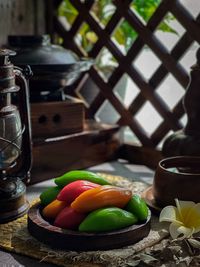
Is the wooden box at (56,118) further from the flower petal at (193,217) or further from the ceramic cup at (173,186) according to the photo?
the flower petal at (193,217)

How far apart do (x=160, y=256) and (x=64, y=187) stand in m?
0.20

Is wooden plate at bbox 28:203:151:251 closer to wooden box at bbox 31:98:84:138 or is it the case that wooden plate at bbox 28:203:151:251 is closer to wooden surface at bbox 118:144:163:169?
wooden box at bbox 31:98:84:138

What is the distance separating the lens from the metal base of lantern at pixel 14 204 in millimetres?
986

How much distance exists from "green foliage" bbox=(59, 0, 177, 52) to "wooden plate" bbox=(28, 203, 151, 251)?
707mm

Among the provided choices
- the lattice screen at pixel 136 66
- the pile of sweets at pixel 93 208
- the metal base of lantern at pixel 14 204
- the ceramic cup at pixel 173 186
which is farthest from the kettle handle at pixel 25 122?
the lattice screen at pixel 136 66

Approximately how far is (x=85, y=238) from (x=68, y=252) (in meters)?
0.04

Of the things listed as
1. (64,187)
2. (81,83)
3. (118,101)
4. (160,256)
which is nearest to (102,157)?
(118,101)

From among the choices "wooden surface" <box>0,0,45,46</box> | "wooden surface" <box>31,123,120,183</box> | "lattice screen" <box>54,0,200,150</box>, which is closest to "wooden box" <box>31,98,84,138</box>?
"wooden surface" <box>31,123,120,183</box>

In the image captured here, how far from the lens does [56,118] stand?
4.28 ft

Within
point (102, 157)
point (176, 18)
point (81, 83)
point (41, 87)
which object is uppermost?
point (176, 18)

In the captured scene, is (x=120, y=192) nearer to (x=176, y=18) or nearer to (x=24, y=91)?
(x=24, y=91)

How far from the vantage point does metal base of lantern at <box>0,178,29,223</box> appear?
3.24 feet

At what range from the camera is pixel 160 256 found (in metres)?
0.82

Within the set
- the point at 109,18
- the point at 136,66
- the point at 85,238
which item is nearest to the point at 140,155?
the point at 136,66
